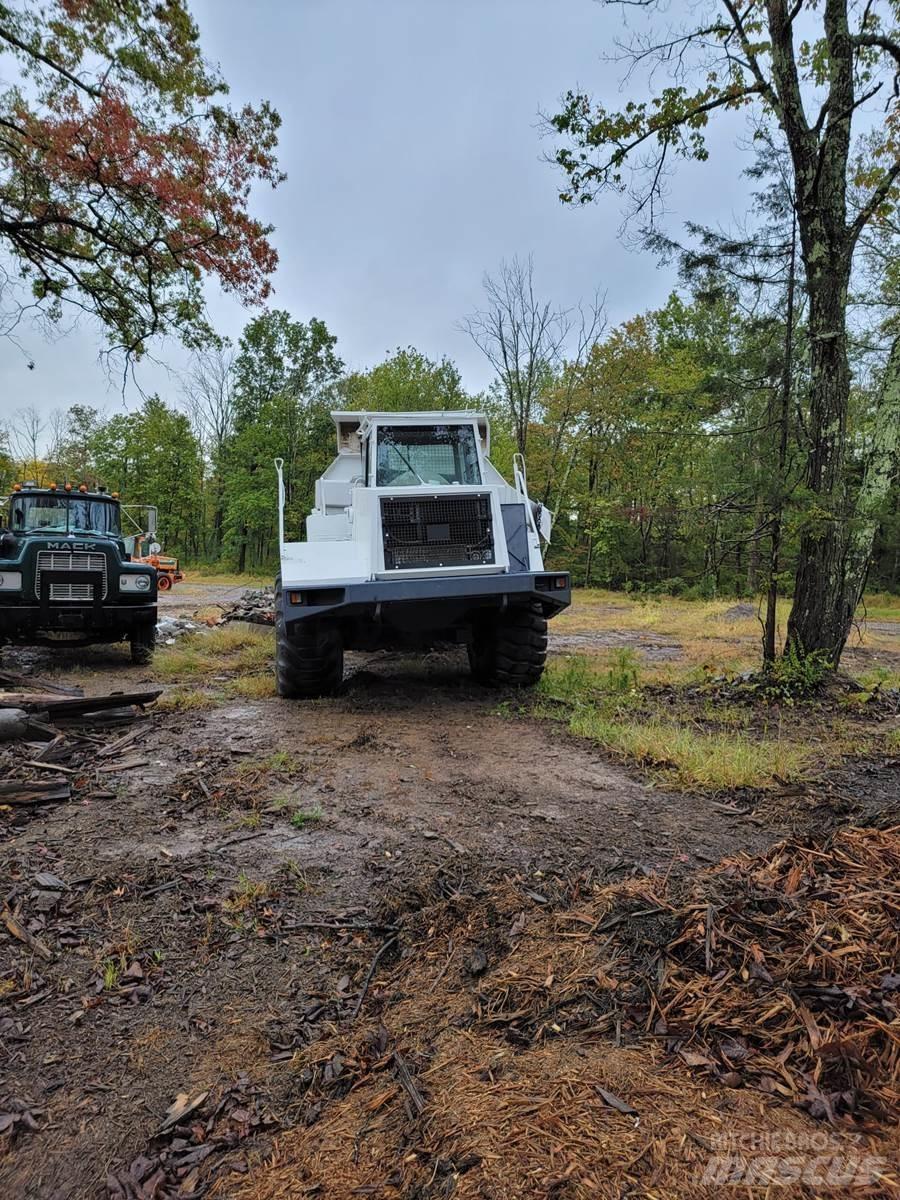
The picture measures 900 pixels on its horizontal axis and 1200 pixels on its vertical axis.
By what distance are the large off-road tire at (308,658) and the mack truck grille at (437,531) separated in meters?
0.94

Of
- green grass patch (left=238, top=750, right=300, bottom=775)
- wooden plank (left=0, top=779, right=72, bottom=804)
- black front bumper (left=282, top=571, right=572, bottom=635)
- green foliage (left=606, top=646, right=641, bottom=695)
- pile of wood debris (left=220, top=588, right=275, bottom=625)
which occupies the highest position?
black front bumper (left=282, top=571, right=572, bottom=635)

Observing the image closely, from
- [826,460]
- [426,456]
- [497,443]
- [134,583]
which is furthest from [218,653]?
[497,443]

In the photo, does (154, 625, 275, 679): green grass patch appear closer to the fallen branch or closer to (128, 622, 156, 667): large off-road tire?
(128, 622, 156, 667): large off-road tire

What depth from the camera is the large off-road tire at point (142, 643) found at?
331 inches

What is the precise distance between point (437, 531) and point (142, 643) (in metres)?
4.61

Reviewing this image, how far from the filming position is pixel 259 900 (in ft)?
8.91

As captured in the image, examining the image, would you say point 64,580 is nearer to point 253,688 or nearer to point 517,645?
point 253,688

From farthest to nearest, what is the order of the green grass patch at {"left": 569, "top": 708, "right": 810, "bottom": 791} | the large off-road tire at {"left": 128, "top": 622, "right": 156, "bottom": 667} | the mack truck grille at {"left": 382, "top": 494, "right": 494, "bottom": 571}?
the large off-road tire at {"left": 128, "top": 622, "right": 156, "bottom": 667}
the mack truck grille at {"left": 382, "top": 494, "right": 494, "bottom": 571}
the green grass patch at {"left": 569, "top": 708, "right": 810, "bottom": 791}

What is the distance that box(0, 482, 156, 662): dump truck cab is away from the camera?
25.0ft

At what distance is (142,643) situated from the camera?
8.50 m

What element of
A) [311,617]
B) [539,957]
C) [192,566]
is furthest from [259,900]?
[192,566]

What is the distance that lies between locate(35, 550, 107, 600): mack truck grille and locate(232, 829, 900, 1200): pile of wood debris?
22.8 ft

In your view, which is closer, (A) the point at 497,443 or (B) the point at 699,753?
(B) the point at 699,753

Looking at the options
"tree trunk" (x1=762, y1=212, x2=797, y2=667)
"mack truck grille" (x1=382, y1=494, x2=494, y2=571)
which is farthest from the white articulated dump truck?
"tree trunk" (x1=762, y1=212, x2=797, y2=667)
